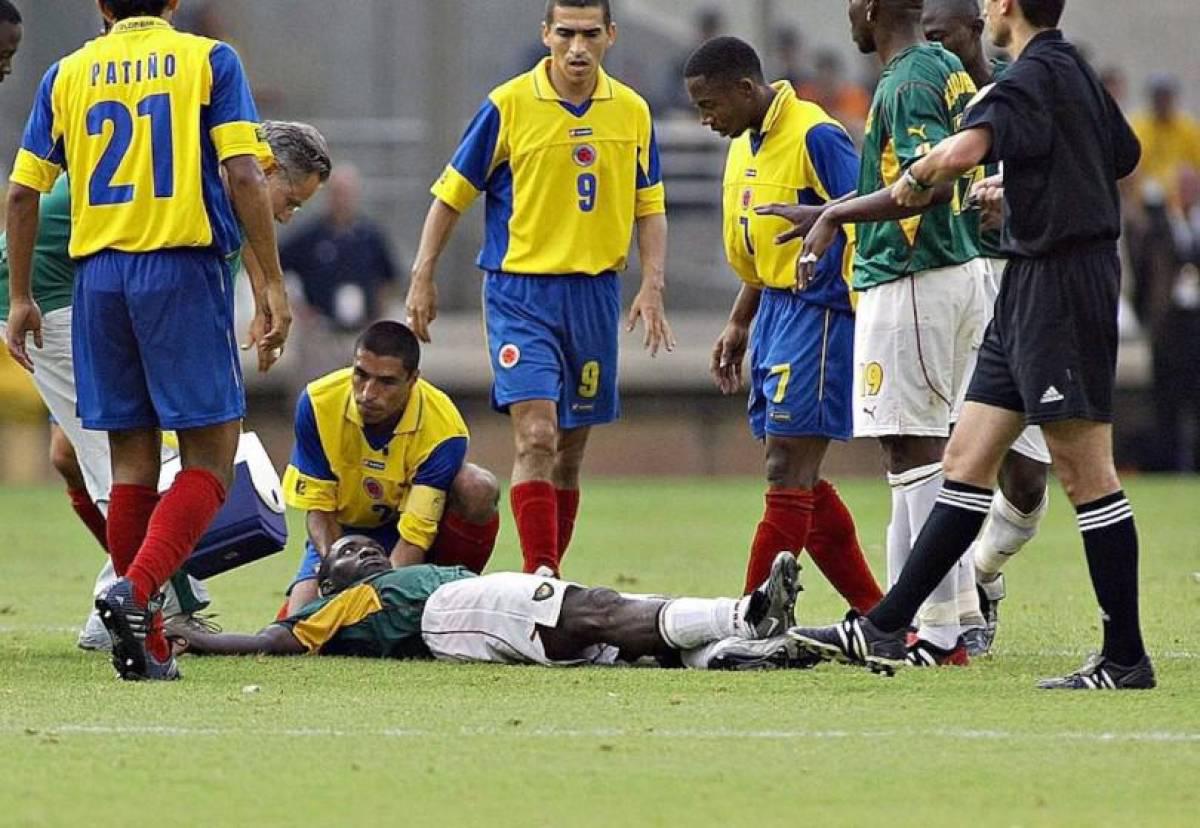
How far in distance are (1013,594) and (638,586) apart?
65.9 inches

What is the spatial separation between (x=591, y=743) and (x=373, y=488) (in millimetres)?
2961

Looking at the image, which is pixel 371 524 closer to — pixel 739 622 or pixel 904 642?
pixel 739 622

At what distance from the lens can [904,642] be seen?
753 cm

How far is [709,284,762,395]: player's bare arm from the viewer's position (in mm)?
9359

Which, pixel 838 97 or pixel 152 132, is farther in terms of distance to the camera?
pixel 838 97

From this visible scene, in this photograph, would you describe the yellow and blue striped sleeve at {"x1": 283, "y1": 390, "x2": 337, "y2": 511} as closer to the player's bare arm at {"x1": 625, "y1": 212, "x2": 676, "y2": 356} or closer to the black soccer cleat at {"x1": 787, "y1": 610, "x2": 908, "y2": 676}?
the player's bare arm at {"x1": 625, "y1": 212, "x2": 676, "y2": 356}

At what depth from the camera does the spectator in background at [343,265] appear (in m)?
19.9

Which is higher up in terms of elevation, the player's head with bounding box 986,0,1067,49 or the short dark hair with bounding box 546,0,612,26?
the player's head with bounding box 986,0,1067,49

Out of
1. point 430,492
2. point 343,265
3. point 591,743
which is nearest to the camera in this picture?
point 591,743

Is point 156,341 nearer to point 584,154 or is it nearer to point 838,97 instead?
point 584,154

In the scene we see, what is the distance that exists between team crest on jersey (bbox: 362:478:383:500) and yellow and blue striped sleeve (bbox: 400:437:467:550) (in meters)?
0.13

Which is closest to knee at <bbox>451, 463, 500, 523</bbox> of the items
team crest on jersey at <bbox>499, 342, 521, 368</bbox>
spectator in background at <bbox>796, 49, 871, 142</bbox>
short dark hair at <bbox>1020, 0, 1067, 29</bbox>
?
team crest on jersey at <bbox>499, 342, 521, 368</bbox>

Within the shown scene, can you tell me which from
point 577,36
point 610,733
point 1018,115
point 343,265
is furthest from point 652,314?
point 343,265

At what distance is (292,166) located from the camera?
8.96m
